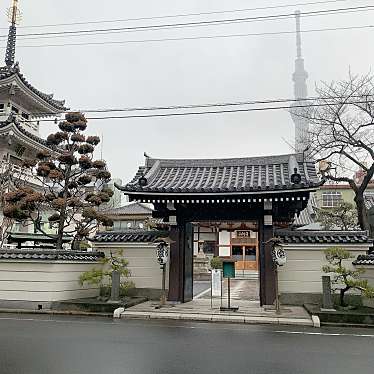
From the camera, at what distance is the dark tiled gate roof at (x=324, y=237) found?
13.5 m

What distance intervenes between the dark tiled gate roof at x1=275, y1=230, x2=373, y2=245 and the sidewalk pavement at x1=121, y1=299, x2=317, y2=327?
2436mm

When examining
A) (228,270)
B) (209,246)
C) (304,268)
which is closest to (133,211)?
(209,246)

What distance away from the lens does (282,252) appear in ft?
40.5

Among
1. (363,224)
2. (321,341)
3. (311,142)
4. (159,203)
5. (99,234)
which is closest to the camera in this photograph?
(321,341)

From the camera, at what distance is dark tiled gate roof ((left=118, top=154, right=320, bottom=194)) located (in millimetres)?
13219

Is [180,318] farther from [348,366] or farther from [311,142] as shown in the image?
[311,142]

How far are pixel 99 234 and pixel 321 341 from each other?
10.4m

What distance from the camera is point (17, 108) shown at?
27438 millimetres

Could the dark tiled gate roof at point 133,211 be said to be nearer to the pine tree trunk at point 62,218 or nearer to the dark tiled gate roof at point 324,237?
the pine tree trunk at point 62,218

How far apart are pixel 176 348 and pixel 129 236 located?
8548mm

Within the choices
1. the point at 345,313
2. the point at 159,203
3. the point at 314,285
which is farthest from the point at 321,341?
the point at 159,203

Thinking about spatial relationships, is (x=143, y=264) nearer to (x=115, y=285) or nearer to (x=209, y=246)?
(x=115, y=285)

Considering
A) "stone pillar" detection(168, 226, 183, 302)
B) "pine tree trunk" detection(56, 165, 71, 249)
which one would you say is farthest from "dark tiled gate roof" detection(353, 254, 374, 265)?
"pine tree trunk" detection(56, 165, 71, 249)

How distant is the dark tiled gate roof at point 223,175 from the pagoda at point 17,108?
40.3 feet
